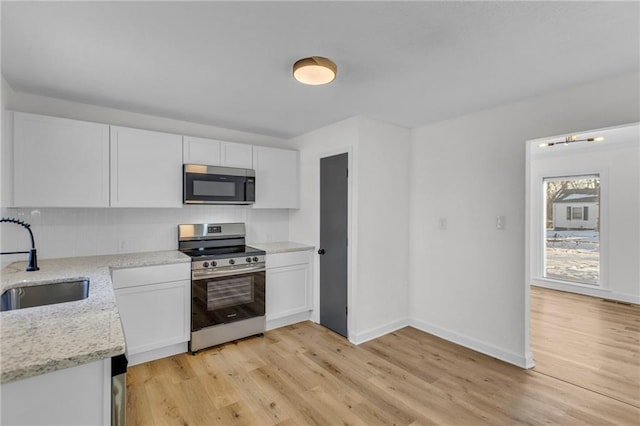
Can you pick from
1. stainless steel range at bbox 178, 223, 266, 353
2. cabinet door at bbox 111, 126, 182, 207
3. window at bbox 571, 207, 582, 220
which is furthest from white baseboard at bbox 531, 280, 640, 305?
cabinet door at bbox 111, 126, 182, 207

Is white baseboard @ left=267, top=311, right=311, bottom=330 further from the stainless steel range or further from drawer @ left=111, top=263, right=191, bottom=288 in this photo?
drawer @ left=111, top=263, right=191, bottom=288

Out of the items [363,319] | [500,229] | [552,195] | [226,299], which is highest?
[552,195]

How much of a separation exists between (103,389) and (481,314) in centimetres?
309

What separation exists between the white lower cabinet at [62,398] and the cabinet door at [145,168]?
2126mm

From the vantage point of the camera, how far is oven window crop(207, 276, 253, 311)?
3.05m

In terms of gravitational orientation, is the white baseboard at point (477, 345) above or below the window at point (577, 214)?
below

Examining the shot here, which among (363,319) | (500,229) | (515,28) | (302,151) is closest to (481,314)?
(500,229)

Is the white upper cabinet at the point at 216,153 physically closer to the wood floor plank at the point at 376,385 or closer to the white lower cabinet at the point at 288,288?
the white lower cabinet at the point at 288,288

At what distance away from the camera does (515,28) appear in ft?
5.45

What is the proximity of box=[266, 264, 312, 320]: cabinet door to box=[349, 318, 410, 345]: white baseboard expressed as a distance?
2.55ft

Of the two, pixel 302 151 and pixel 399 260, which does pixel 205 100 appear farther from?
pixel 399 260

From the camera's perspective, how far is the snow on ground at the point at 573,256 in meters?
5.04

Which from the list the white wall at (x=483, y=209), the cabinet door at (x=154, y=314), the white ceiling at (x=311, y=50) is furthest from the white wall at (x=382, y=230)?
the cabinet door at (x=154, y=314)

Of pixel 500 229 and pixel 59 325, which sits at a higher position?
pixel 500 229
